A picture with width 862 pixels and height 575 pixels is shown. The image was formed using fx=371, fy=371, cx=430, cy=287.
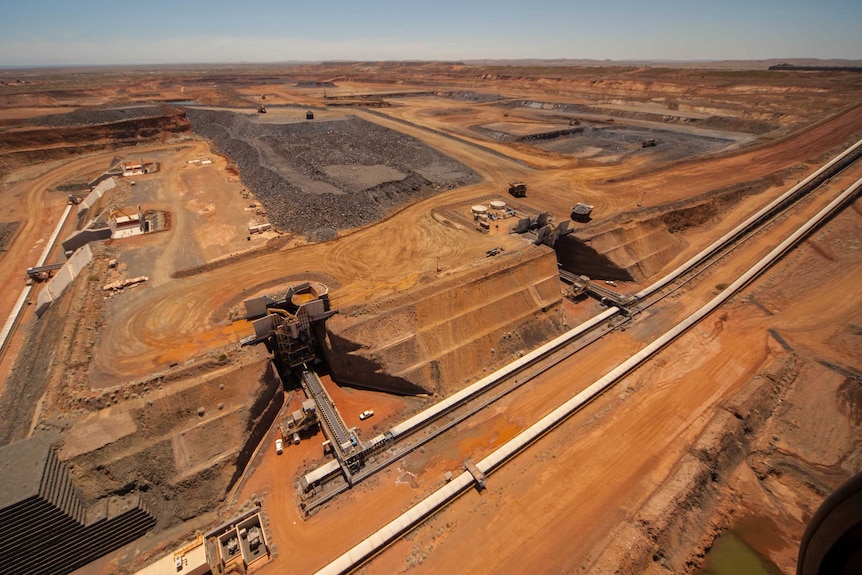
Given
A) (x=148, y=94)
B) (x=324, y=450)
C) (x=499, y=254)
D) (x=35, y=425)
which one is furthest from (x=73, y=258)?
(x=148, y=94)

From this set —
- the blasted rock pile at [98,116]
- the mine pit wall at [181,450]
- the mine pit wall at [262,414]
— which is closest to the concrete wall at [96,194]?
the blasted rock pile at [98,116]

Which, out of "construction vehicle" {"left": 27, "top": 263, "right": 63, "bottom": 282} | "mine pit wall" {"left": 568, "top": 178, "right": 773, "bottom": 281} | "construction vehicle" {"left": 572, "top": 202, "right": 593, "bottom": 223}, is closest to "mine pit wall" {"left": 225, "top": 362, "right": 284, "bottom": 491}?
"mine pit wall" {"left": 568, "top": 178, "right": 773, "bottom": 281}

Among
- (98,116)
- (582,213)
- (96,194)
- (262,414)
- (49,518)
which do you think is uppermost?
(98,116)

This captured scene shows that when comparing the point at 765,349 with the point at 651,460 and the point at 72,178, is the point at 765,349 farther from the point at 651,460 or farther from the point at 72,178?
the point at 72,178

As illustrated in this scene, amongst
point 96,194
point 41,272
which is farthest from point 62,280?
point 96,194

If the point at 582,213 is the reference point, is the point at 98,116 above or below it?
above

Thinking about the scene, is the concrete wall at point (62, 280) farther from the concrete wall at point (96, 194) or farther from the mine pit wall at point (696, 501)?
the mine pit wall at point (696, 501)

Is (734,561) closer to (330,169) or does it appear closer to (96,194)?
(330,169)
